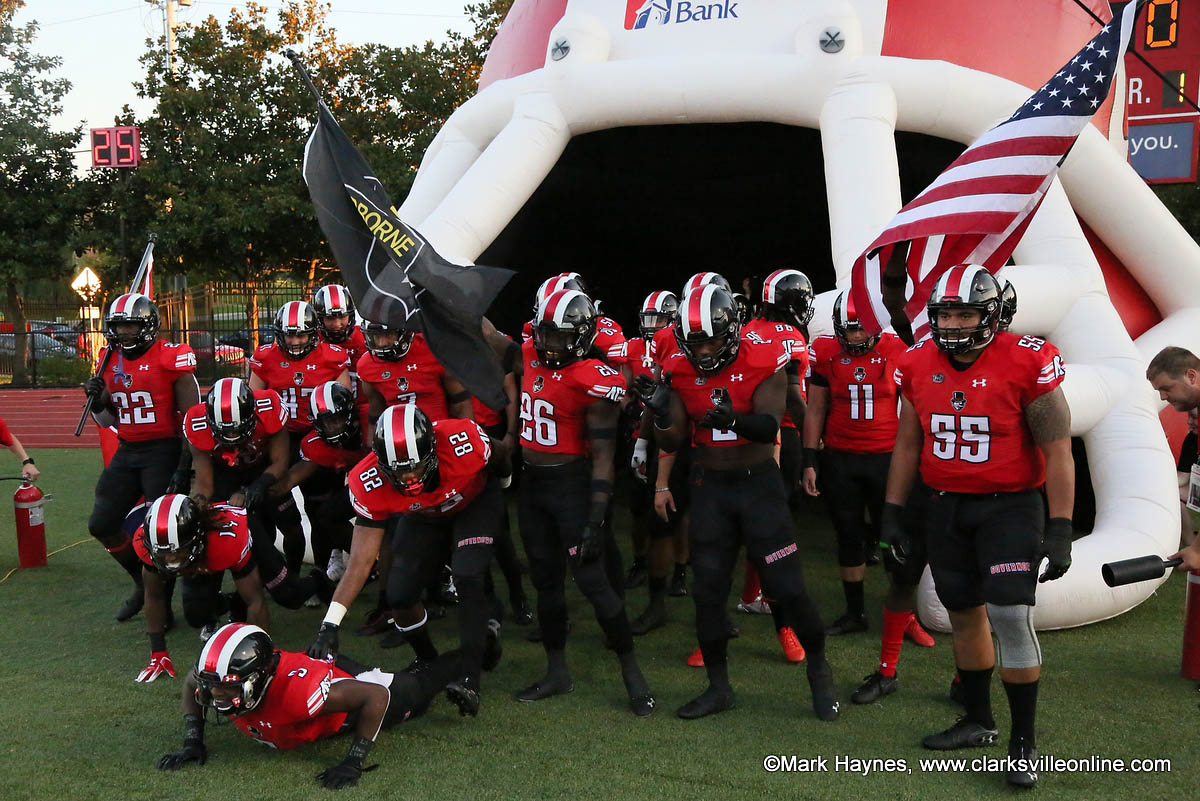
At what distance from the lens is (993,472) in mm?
3744

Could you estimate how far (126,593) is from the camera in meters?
6.59

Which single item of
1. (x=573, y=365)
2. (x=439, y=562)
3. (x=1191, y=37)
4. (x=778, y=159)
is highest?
(x=1191, y=37)

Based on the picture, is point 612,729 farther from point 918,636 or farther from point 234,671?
point 918,636

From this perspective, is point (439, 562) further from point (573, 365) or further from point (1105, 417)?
point (1105, 417)

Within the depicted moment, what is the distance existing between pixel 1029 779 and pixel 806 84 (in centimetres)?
520

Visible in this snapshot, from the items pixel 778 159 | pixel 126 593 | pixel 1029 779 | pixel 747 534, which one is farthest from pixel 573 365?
pixel 778 159

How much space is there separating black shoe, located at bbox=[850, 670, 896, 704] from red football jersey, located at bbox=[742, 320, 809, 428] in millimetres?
1228

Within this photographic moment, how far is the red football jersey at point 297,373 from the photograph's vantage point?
624 centimetres

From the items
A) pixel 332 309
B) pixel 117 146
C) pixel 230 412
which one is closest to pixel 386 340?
pixel 230 412

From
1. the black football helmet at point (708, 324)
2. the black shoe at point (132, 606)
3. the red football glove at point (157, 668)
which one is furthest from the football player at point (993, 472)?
the black shoe at point (132, 606)

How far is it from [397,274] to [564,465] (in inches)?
64.7

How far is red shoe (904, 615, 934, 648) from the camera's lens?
17.2ft

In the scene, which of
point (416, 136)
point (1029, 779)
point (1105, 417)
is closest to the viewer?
point (1029, 779)

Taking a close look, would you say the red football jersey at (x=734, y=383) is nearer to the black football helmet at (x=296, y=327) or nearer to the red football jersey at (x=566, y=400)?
the red football jersey at (x=566, y=400)
